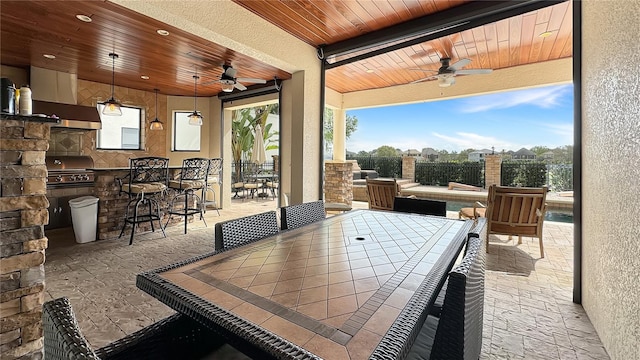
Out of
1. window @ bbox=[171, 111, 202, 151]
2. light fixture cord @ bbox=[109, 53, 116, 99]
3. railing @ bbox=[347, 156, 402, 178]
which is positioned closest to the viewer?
light fixture cord @ bbox=[109, 53, 116, 99]

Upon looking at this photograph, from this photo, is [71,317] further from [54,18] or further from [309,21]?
[54,18]

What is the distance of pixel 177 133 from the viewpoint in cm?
751

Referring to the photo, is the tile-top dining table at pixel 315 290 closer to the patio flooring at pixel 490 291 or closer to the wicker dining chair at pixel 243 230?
the wicker dining chair at pixel 243 230

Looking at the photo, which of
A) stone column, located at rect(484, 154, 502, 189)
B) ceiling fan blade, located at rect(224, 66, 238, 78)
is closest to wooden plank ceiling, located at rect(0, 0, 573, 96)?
ceiling fan blade, located at rect(224, 66, 238, 78)

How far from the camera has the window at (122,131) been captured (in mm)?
6445

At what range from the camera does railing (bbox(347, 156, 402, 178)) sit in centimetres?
1140

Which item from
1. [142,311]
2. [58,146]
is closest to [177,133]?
[58,146]

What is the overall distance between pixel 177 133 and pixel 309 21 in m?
5.28

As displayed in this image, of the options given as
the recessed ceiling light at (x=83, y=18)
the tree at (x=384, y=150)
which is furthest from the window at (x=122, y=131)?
the tree at (x=384, y=150)

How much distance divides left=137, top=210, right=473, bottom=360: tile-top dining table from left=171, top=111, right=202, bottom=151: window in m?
6.84

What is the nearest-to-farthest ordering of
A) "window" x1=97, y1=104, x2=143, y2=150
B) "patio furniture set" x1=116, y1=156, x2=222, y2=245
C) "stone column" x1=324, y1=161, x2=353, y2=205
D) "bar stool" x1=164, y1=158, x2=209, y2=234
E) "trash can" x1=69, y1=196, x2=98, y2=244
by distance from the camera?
"trash can" x1=69, y1=196, x2=98, y2=244
"patio furniture set" x1=116, y1=156, x2=222, y2=245
"bar stool" x1=164, y1=158, x2=209, y2=234
"window" x1=97, y1=104, x2=143, y2=150
"stone column" x1=324, y1=161, x2=353, y2=205

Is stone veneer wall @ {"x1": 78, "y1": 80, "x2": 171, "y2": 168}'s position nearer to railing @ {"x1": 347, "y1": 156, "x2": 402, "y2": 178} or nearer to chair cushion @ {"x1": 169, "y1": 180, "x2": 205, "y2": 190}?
chair cushion @ {"x1": 169, "y1": 180, "x2": 205, "y2": 190}

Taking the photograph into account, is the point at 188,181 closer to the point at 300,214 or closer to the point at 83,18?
the point at 83,18

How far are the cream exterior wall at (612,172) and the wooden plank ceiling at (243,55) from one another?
1780 millimetres
